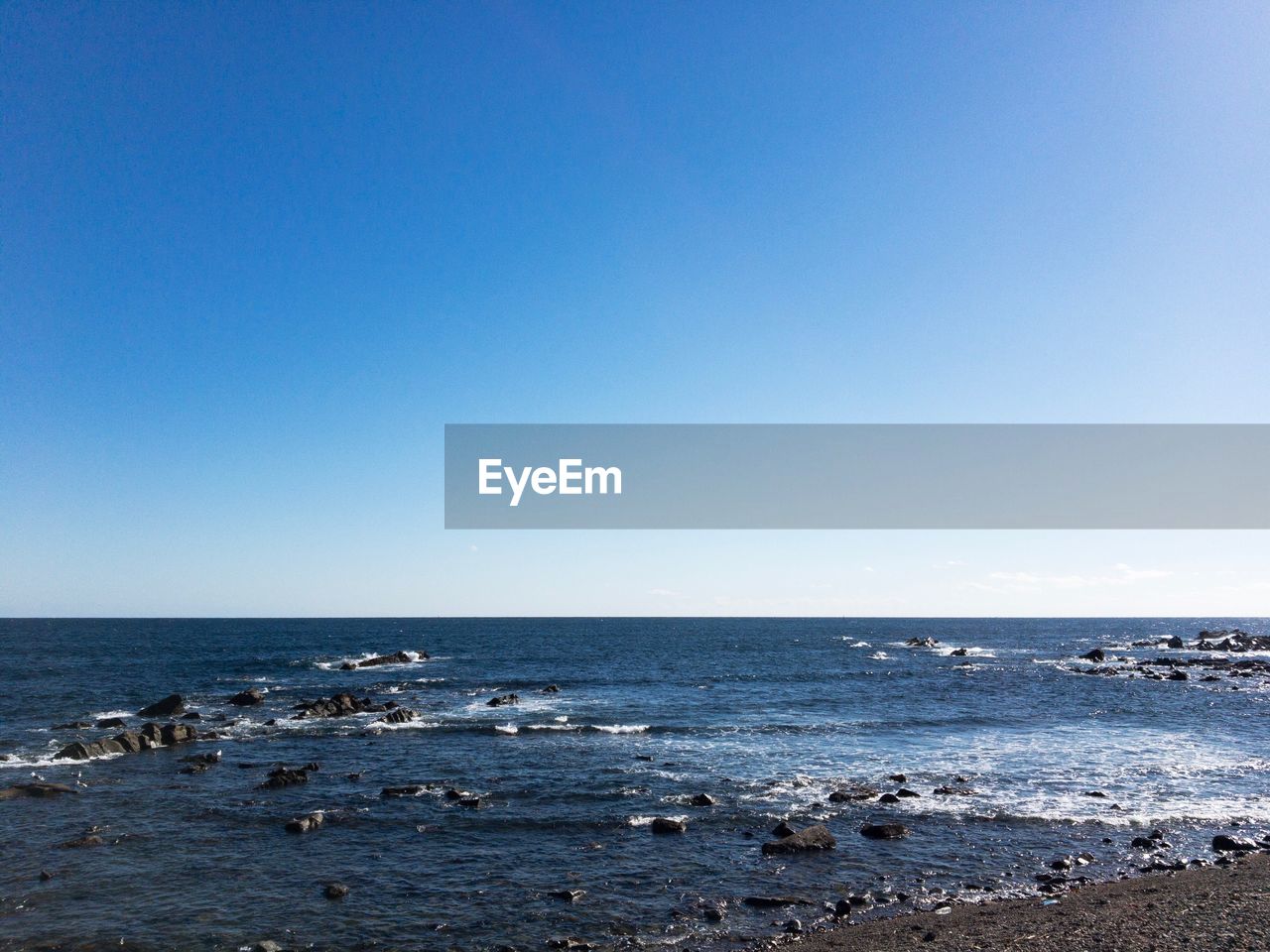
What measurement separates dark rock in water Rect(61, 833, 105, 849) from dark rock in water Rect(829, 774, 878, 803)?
29941 mm

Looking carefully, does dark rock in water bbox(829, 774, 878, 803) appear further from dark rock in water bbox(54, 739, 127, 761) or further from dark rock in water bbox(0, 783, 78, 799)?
dark rock in water bbox(54, 739, 127, 761)

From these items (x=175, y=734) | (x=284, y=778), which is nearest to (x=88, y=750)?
(x=175, y=734)

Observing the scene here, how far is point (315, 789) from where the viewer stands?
36000mm

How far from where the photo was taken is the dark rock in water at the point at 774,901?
22594mm

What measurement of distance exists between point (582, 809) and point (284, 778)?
1583 cm

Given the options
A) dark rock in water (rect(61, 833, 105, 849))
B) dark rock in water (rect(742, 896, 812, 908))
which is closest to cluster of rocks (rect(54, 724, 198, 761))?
dark rock in water (rect(61, 833, 105, 849))

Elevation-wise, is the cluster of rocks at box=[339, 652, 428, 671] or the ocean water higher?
the ocean water

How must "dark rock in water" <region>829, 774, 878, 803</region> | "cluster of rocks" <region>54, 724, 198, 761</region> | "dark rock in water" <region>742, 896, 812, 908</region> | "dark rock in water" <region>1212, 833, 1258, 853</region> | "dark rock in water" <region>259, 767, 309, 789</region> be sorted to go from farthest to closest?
1. "cluster of rocks" <region>54, 724, 198, 761</region>
2. "dark rock in water" <region>259, 767, 309, 789</region>
3. "dark rock in water" <region>829, 774, 878, 803</region>
4. "dark rock in water" <region>1212, 833, 1258, 853</region>
5. "dark rock in water" <region>742, 896, 812, 908</region>

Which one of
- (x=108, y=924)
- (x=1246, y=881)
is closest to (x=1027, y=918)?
(x=1246, y=881)

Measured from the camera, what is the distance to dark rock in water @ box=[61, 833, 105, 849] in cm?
2802

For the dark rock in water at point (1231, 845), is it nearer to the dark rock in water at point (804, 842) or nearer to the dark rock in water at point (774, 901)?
the dark rock in water at point (804, 842)

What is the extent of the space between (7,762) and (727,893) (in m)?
41.4

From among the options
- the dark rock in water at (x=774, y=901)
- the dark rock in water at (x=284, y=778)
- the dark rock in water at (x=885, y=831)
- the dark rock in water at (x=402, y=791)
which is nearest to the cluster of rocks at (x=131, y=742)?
the dark rock in water at (x=284, y=778)

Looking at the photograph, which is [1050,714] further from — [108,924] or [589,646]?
[589,646]
